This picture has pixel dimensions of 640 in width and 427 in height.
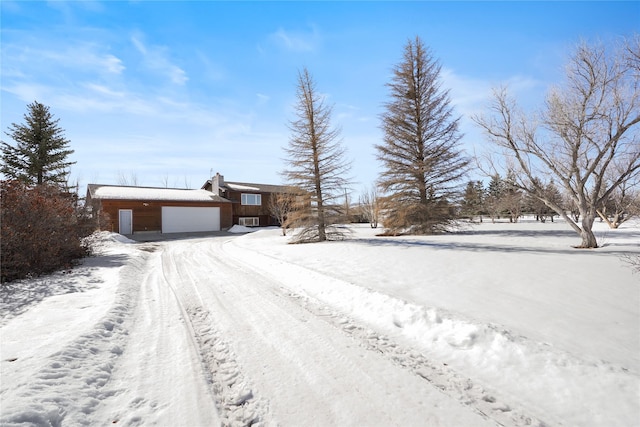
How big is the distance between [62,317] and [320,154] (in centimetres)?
1227

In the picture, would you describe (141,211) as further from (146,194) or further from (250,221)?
(250,221)

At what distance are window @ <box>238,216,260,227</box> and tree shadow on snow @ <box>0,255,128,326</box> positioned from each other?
25.7 metres

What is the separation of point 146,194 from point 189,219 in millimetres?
4929

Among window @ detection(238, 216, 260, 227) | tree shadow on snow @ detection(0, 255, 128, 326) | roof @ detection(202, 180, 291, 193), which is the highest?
roof @ detection(202, 180, 291, 193)

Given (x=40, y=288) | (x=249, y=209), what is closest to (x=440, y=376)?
(x=40, y=288)

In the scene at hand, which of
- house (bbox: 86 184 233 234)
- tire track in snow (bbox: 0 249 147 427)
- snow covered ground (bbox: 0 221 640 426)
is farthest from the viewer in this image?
house (bbox: 86 184 233 234)

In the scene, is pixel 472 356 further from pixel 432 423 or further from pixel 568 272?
pixel 568 272

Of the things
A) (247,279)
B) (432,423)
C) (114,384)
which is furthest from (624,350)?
(247,279)

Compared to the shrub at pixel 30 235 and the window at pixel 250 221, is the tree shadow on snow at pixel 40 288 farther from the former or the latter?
the window at pixel 250 221

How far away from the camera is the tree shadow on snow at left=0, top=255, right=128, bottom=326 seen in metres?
5.21

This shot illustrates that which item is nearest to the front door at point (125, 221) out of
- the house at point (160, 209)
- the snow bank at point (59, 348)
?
the house at point (160, 209)

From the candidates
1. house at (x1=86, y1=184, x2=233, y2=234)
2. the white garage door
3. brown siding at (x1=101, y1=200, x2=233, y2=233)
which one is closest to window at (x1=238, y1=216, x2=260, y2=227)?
house at (x1=86, y1=184, x2=233, y2=234)

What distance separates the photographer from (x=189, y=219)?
2895 centimetres

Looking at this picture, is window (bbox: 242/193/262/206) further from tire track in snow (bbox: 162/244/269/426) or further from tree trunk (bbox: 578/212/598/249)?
tree trunk (bbox: 578/212/598/249)
